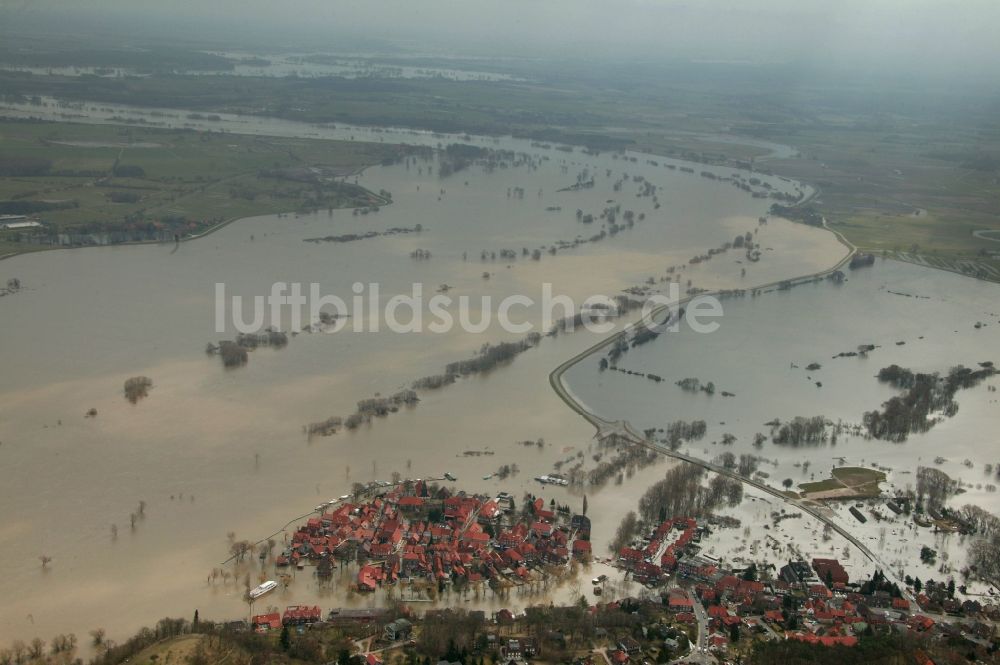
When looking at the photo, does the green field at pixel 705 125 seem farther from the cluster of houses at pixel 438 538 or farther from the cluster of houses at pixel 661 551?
the cluster of houses at pixel 438 538

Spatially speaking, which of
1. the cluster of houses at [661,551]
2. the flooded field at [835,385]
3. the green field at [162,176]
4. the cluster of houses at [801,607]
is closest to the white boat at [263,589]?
the cluster of houses at [661,551]

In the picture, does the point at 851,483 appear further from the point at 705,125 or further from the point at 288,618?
the point at 705,125

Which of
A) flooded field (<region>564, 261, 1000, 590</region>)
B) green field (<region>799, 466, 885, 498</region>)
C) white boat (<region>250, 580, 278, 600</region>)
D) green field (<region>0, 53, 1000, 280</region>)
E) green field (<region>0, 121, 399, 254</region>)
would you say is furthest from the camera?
green field (<region>0, 53, 1000, 280</region>)

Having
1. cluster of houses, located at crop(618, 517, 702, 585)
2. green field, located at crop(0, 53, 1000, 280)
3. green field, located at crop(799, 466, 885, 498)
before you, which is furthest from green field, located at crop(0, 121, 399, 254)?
green field, located at crop(799, 466, 885, 498)

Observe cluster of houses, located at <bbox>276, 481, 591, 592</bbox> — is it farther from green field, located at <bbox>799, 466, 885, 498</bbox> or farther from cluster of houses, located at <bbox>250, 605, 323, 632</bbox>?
green field, located at <bbox>799, 466, 885, 498</bbox>

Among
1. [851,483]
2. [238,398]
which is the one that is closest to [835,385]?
[851,483]
